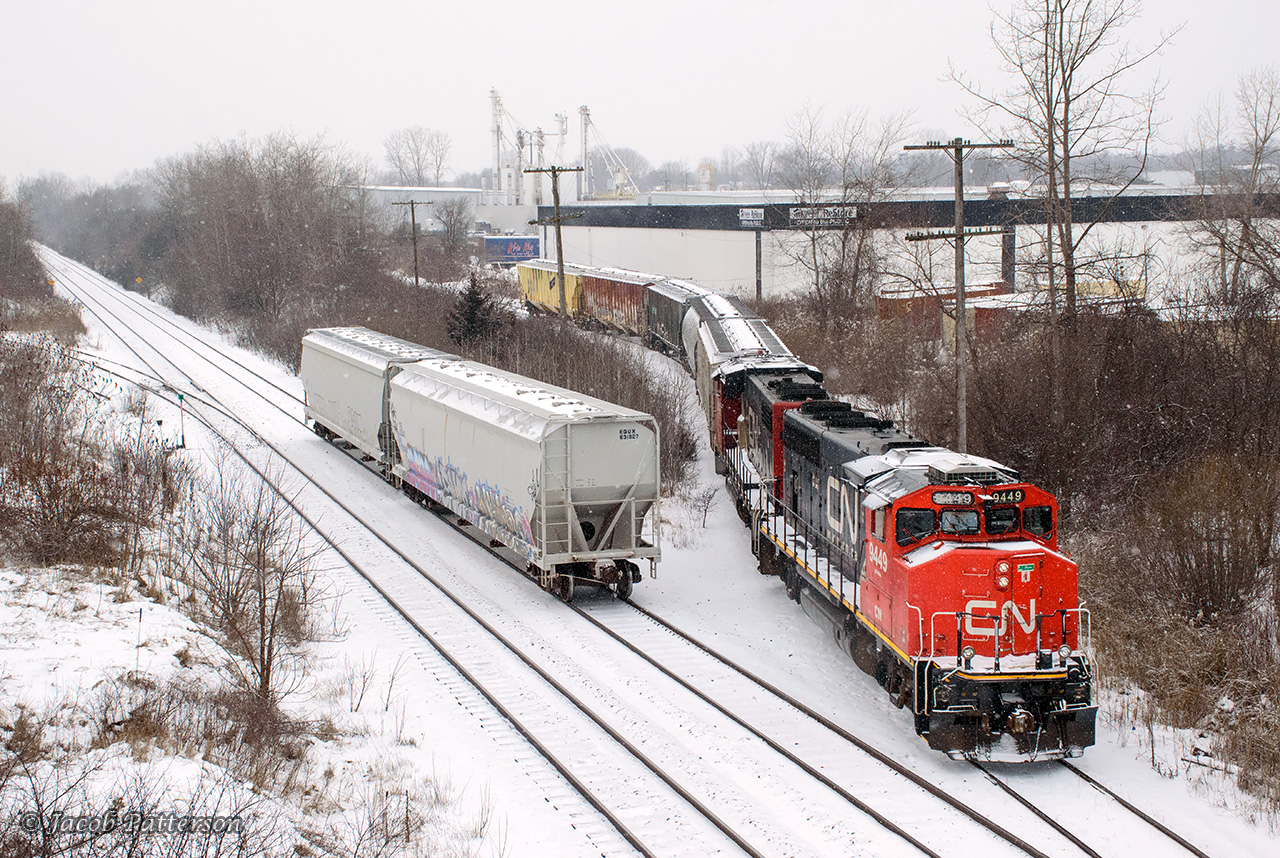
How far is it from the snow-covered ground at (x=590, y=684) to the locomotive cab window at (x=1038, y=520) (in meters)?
2.72

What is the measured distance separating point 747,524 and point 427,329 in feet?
79.8

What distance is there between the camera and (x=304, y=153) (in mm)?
77688

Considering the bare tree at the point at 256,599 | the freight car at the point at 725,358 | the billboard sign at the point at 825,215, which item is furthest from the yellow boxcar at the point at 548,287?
the bare tree at the point at 256,599

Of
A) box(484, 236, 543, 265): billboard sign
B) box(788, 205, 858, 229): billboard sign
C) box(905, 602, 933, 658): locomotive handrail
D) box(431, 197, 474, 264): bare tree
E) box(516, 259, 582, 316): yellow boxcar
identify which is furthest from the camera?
box(484, 236, 543, 265): billboard sign

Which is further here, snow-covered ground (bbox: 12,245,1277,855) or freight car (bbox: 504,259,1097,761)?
freight car (bbox: 504,259,1097,761)

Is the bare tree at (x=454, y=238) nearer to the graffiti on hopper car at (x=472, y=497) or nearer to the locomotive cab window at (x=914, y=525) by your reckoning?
the graffiti on hopper car at (x=472, y=497)

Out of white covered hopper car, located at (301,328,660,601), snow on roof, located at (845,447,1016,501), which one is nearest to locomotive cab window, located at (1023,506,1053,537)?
snow on roof, located at (845,447,1016,501)

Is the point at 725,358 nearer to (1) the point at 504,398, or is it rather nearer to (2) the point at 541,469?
(1) the point at 504,398

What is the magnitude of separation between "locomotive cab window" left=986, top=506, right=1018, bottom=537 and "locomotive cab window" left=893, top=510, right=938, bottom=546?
647 mm

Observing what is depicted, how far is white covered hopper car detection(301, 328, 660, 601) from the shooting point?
1764 cm

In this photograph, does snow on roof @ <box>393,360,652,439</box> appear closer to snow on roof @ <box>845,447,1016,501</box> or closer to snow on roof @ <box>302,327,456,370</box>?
snow on roof @ <box>302,327,456,370</box>

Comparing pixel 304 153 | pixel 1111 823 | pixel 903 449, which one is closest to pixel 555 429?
pixel 903 449

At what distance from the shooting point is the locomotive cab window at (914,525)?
12.1 metres

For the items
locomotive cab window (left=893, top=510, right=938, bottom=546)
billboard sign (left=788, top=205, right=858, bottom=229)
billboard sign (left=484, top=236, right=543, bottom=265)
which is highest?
billboard sign (left=484, top=236, right=543, bottom=265)
